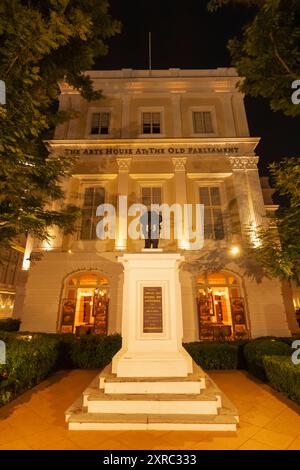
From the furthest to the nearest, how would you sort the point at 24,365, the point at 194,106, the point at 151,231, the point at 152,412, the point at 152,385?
the point at 194,106 < the point at 151,231 < the point at 24,365 < the point at 152,385 < the point at 152,412

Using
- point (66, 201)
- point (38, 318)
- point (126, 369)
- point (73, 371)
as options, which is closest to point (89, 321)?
point (38, 318)

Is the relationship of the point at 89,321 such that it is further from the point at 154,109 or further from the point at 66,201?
the point at 154,109

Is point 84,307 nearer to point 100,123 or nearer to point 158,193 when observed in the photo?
point 158,193

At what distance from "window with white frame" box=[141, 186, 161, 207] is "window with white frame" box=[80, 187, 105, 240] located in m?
2.45

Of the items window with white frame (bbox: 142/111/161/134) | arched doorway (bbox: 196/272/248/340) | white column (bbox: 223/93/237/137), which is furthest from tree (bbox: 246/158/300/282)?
window with white frame (bbox: 142/111/161/134)

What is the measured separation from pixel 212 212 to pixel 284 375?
9904mm

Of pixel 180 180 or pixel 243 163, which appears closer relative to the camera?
pixel 180 180

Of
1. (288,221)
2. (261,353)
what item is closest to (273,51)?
(288,221)

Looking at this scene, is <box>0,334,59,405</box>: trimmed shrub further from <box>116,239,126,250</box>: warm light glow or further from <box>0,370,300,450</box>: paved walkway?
<box>116,239,126,250</box>: warm light glow

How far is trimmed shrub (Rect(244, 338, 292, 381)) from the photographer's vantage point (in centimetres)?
761

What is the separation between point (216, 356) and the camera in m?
8.86

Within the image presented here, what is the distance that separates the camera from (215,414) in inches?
178

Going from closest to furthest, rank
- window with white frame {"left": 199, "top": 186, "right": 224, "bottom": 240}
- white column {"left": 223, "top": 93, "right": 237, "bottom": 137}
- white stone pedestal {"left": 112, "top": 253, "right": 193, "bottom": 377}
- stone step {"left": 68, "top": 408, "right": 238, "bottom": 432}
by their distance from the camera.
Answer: stone step {"left": 68, "top": 408, "right": 238, "bottom": 432} → white stone pedestal {"left": 112, "top": 253, "right": 193, "bottom": 377} → window with white frame {"left": 199, "top": 186, "right": 224, "bottom": 240} → white column {"left": 223, "top": 93, "right": 237, "bottom": 137}

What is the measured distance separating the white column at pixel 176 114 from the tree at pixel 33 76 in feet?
23.8
